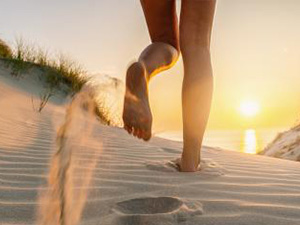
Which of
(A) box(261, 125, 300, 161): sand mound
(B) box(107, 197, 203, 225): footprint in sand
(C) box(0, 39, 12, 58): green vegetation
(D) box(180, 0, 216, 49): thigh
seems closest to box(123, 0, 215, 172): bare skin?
(D) box(180, 0, 216, 49): thigh

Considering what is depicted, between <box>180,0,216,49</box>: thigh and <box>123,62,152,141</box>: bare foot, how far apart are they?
1.05 feet

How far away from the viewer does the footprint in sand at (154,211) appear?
1.37m

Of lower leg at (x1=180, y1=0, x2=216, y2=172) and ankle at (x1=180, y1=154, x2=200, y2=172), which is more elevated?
lower leg at (x1=180, y1=0, x2=216, y2=172)

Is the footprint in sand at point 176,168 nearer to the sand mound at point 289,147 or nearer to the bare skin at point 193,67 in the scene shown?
the bare skin at point 193,67

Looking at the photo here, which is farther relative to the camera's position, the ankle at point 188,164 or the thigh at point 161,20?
the thigh at point 161,20

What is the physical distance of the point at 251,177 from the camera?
2293 mm

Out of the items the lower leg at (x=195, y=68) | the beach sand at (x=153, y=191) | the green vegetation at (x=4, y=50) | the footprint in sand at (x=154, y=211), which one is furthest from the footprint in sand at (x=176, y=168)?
the green vegetation at (x=4, y=50)

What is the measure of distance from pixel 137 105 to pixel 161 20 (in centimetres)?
72

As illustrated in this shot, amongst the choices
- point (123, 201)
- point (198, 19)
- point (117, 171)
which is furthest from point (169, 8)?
point (123, 201)

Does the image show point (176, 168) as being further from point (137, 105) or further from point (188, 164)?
point (137, 105)

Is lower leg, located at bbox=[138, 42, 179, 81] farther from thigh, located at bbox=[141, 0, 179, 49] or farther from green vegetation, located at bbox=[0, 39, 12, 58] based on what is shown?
green vegetation, located at bbox=[0, 39, 12, 58]

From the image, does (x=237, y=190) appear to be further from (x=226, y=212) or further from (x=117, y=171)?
(x=117, y=171)

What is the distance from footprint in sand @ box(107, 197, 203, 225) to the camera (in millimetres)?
1371

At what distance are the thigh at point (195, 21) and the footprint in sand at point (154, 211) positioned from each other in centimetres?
91
